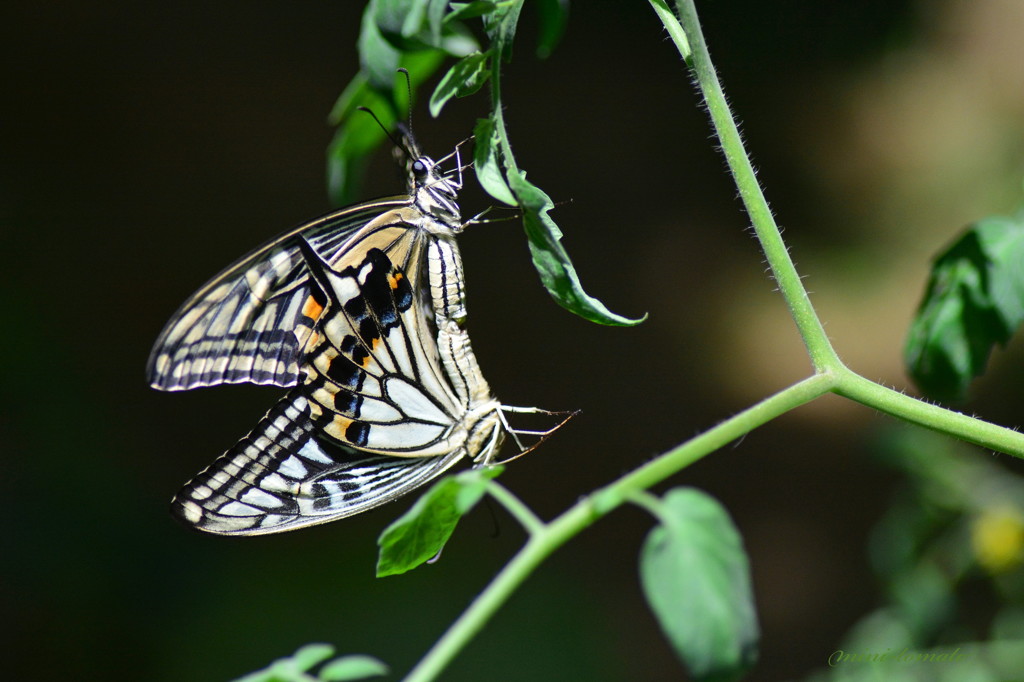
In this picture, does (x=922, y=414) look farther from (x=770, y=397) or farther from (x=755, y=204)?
(x=755, y=204)

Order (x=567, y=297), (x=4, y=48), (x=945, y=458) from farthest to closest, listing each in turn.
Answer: (x=4, y=48) → (x=945, y=458) → (x=567, y=297)

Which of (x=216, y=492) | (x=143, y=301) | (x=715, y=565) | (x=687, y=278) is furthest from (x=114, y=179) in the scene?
(x=715, y=565)

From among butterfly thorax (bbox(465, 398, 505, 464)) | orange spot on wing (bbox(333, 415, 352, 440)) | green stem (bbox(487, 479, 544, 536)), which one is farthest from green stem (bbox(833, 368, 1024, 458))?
orange spot on wing (bbox(333, 415, 352, 440))

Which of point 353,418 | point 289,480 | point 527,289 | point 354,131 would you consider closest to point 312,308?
point 353,418

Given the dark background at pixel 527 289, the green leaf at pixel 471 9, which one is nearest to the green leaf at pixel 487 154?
the green leaf at pixel 471 9

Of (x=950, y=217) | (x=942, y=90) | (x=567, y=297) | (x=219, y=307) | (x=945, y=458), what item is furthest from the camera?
(x=942, y=90)

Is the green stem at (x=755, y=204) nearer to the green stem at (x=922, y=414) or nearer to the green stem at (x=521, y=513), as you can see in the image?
the green stem at (x=922, y=414)

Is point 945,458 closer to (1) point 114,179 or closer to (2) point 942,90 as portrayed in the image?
(1) point 114,179

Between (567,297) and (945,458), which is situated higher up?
(567,297)
